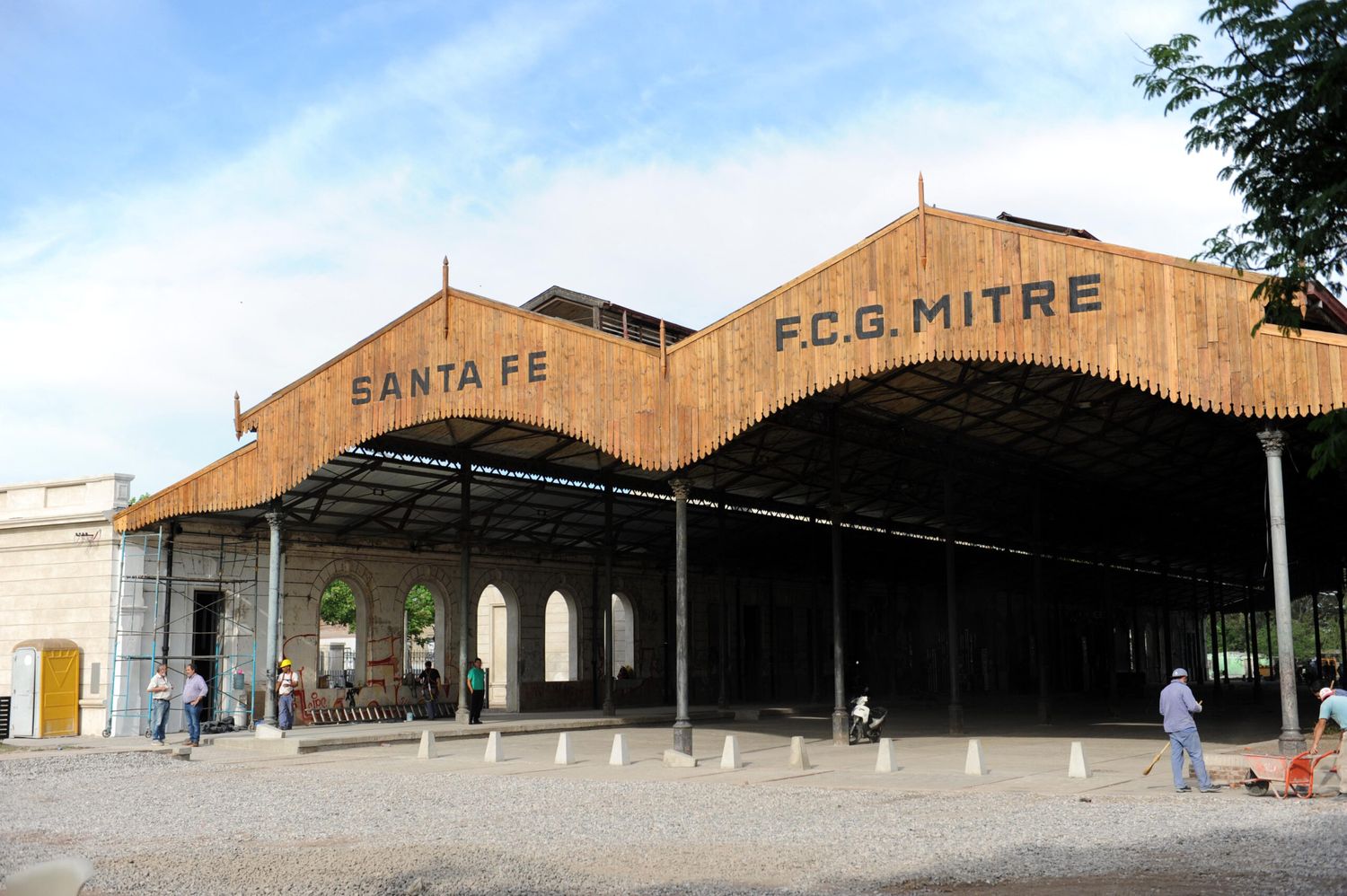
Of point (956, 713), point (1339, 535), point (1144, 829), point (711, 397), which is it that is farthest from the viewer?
point (1339, 535)

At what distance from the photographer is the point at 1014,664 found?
2313 inches

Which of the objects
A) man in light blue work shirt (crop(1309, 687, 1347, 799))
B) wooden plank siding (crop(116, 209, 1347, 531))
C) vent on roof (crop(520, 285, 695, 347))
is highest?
vent on roof (crop(520, 285, 695, 347))

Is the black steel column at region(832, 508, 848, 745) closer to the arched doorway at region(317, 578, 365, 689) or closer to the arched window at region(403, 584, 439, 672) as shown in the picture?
the arched window at region(403, 584, 439, 672)

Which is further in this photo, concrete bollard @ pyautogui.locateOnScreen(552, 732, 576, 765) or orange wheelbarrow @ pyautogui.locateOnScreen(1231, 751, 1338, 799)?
concrete bollard @ pyautogui.locateOnScreen(552, 732, 576, 765)

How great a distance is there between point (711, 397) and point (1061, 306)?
230 inches

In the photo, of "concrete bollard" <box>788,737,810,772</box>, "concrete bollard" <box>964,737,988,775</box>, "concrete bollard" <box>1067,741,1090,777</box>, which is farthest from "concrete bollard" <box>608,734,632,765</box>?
"concrete bollard" <box>1067,741,1090,777</box>

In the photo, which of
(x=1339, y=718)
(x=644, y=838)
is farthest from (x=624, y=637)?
(x=644, y=838)

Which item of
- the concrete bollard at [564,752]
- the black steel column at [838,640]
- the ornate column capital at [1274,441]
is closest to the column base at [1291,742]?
the ornate column capital at [1274,441]

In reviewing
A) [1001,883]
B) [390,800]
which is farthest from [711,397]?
[1001,883]

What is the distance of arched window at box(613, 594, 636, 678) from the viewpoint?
41.7 m

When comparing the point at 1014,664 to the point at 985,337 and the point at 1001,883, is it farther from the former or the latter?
the point at 1001,883

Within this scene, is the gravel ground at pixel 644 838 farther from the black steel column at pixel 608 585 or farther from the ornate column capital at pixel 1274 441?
the black steel column at pixel 608 585

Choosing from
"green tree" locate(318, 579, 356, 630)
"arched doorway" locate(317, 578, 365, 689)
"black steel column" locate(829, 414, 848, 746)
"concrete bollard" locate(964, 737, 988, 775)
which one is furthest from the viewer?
"green tree" locate(318, 579, 356, 630)

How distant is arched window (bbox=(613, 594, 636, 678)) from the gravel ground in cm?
2324
